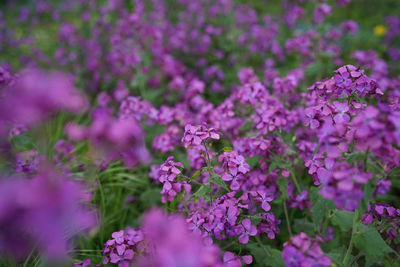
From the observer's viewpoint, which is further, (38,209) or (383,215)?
(383,215)

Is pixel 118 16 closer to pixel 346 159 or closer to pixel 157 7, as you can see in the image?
pixel 157 7

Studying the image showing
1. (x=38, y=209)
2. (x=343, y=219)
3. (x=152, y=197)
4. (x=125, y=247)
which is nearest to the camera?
(x=38, y=209)

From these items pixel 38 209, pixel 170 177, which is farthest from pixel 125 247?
pixel 38 209

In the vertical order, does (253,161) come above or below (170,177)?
above

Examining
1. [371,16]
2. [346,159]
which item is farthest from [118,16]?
[371,16]

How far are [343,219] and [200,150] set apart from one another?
98 centimetres

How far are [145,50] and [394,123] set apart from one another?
12.2 ft

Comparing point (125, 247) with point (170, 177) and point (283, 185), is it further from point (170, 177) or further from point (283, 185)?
point (283, 185)

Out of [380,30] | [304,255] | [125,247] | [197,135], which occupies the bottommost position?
[304,255]

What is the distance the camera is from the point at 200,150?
7.02 ft

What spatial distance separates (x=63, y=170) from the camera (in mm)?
2494

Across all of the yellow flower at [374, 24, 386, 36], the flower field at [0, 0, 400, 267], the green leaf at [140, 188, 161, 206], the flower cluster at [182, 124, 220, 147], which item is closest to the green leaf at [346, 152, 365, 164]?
the flower field at [0, 0, 400, 267]

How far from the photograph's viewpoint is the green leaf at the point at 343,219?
1.76 meters

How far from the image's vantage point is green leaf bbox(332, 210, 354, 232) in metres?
1.76
